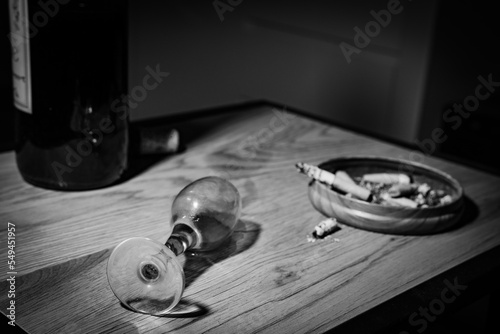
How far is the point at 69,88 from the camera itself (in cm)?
90

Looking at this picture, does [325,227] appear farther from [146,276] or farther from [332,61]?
[332,61]

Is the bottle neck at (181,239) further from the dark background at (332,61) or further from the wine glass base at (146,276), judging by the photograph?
the dark background at (332,61)

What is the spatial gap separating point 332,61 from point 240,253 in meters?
2.07

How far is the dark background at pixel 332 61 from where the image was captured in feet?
8.14

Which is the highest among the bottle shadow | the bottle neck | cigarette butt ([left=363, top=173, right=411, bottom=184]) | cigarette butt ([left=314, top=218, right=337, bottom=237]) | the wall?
the bottle neck

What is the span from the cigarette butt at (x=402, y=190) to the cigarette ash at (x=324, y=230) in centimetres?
13

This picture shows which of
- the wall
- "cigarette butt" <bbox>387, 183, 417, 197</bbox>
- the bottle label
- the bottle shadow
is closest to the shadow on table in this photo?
the bottle shadow

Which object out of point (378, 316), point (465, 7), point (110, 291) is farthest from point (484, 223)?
point (465, 7)

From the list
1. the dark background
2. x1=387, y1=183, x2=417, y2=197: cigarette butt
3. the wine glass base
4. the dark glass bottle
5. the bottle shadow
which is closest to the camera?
the wine glass base

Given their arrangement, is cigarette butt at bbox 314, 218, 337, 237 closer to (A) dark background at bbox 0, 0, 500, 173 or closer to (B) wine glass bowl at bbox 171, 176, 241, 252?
(B) wine glass bowl at bbox 171, 176, 241, 252

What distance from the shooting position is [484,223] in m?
0.97

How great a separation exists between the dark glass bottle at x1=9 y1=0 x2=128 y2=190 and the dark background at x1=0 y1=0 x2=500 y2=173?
1.48 m

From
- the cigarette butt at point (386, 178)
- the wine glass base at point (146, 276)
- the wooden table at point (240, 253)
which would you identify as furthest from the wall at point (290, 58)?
the wine glass base at point (146, 276)

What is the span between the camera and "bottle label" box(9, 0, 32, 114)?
0.88 m
